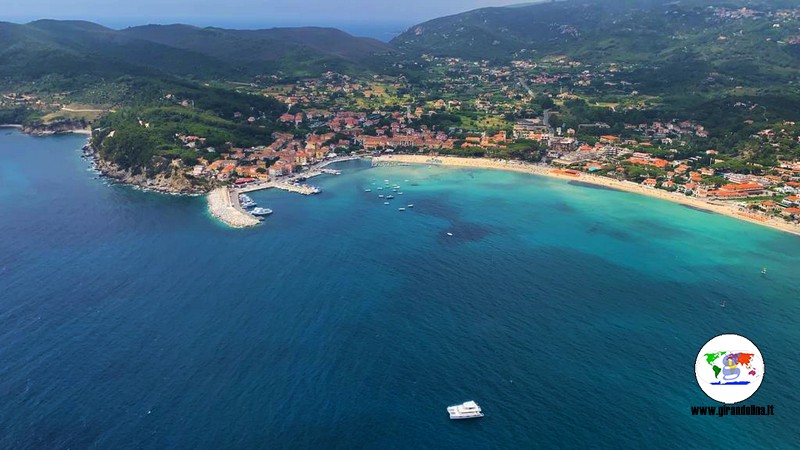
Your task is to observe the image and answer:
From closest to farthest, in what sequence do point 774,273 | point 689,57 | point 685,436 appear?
point 685,436, point 774,273, point 689,57

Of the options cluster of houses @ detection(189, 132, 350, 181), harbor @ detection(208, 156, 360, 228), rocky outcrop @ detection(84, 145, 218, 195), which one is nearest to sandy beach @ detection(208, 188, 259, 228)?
harbor @ detection(208, 156, 360, 228)

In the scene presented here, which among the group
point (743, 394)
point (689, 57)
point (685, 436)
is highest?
point (689, 57)

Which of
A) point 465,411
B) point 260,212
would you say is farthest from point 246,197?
point 465,411

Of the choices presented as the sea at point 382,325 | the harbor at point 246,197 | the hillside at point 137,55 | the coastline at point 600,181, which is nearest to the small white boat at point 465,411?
the sea at point 382,325

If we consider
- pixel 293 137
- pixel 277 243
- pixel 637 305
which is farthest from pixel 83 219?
pixel 637 305

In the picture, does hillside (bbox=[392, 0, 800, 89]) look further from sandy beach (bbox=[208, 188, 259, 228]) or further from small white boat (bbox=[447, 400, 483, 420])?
small white boat (bbox=[447, 400, 483, 420])

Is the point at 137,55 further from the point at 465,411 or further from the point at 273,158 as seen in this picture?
the point at 465,411

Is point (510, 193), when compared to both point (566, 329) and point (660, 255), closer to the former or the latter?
point (660, 255)
